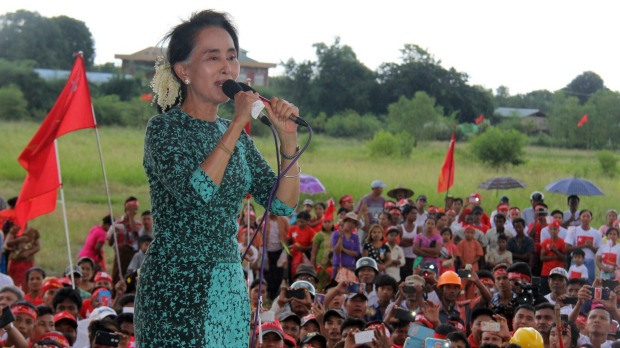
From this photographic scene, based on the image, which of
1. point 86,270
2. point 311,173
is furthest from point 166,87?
point 311,173

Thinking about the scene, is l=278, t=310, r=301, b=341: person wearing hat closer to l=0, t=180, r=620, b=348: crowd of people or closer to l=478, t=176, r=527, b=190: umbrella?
l=0, t=180, r=620, b=348: crowd of people

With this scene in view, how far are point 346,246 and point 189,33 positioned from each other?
8.73 m

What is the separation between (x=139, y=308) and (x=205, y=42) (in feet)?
2.55

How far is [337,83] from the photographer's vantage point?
147 ft

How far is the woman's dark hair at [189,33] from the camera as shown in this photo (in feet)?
9.32

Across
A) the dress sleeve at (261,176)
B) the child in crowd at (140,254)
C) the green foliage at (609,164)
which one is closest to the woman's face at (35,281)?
the child in crowd at (140,254)

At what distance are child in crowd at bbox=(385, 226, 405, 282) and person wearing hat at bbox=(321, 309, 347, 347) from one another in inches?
125

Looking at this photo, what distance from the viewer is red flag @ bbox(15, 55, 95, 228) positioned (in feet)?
32.5

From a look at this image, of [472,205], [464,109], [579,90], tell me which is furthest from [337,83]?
[472,205]

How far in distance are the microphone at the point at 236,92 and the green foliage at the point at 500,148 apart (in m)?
27.3

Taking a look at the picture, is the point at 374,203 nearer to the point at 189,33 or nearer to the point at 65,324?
the point at 65,324

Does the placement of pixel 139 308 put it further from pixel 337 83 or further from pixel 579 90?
pixel 579 90

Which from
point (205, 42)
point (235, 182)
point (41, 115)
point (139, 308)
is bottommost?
point (41, 115)

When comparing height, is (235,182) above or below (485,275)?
above
